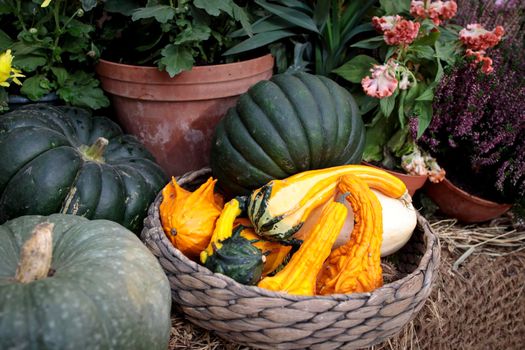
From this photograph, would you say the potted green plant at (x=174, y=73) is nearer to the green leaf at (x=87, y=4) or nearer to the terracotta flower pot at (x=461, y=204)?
the green leaf at (x=87, y=4)

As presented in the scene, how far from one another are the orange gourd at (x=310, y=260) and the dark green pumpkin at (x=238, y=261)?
1.2 inches

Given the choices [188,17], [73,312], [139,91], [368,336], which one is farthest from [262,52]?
[73,312]

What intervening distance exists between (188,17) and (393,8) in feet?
2.37

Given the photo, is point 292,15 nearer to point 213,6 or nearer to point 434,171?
point 213,6

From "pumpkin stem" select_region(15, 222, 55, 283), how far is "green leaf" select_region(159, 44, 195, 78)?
681 millimetres

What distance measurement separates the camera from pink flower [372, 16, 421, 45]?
1502mm

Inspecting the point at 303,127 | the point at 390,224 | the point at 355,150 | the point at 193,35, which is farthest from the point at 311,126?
the point at 193,35

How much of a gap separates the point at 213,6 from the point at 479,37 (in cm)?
86

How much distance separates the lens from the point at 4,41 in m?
1.44

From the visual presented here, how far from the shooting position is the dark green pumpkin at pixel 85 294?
740 mm

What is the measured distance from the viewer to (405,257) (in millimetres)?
1430

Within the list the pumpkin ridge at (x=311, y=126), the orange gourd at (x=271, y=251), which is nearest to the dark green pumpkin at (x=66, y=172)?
the orange gourd at (x=271, y=251)

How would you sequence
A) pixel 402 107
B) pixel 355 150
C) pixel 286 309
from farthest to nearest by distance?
1. pixel 402 107
2. pixel 355 150
3. pixel 286 309

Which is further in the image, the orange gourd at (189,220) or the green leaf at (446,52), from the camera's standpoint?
the green leaf at (446,52)
